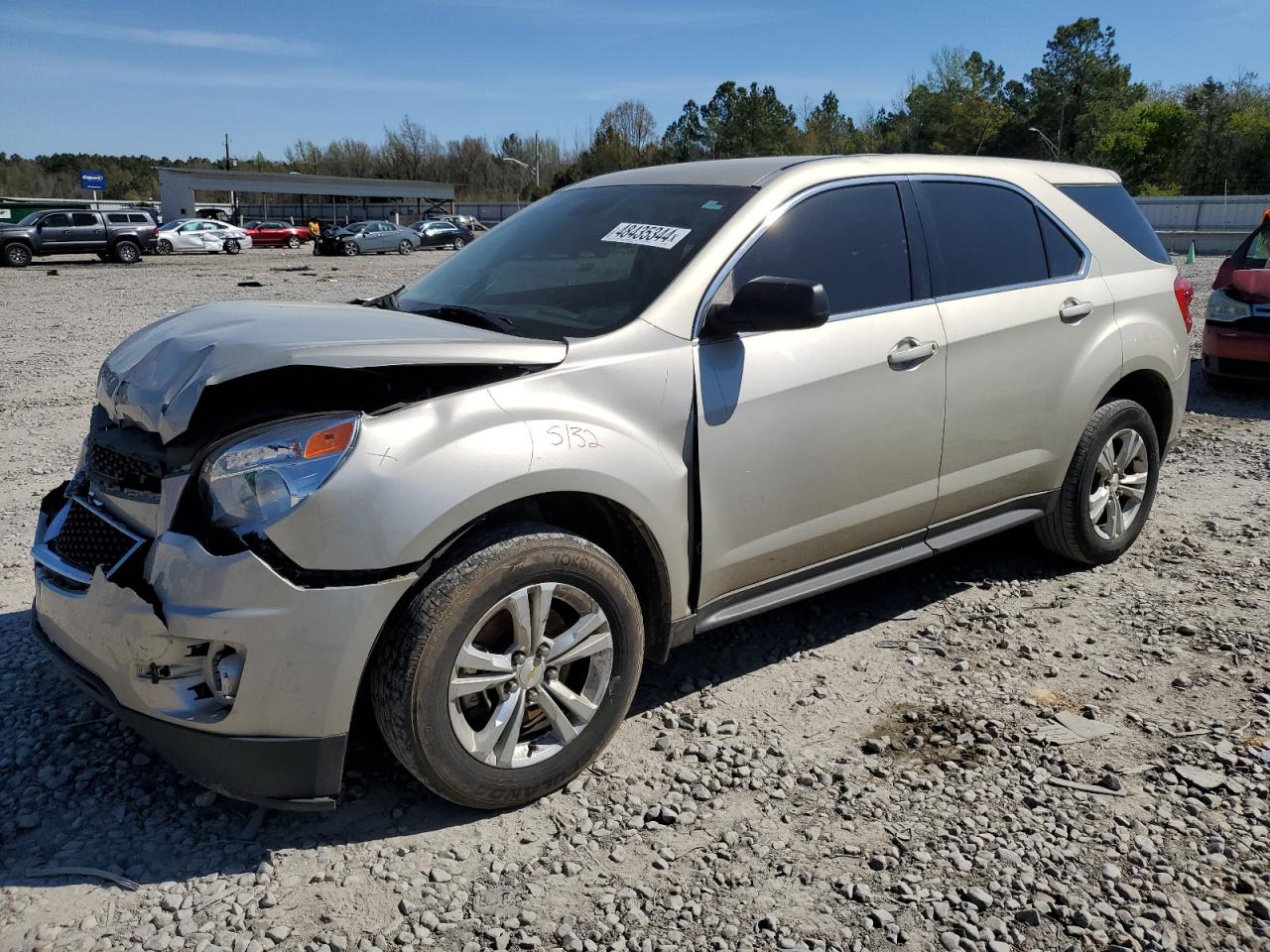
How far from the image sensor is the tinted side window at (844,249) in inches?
140

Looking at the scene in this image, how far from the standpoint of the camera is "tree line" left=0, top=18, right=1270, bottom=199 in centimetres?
6812

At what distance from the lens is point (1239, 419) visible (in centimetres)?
845

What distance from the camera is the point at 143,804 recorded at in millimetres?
3018

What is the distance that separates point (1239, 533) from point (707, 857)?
411 cm

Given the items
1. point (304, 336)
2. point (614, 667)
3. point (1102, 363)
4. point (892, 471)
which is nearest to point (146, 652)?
point (304, 336)

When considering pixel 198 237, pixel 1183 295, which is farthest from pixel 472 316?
pixel 198 237

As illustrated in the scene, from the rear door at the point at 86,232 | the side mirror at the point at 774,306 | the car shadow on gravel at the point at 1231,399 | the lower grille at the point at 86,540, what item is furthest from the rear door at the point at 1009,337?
the rear door at the point at 86,232

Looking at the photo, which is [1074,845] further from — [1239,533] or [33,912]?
[1239,533]

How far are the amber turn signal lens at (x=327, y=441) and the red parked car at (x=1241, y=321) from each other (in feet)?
28.8

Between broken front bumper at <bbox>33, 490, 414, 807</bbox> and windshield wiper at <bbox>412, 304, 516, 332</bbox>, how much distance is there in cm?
113

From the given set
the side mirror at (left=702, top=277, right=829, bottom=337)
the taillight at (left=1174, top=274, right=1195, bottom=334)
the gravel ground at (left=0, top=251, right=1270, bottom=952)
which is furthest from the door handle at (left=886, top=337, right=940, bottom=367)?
the taillight at (left=1174, top=274, right=1195, bottom=334)

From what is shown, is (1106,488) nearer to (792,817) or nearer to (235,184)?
(792,817)

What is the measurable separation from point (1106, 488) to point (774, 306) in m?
2.54

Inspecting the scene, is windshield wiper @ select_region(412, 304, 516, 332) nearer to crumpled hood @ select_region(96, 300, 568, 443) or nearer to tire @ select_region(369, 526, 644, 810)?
crumpled hood @ select_region(96, 300, 568, 443)
